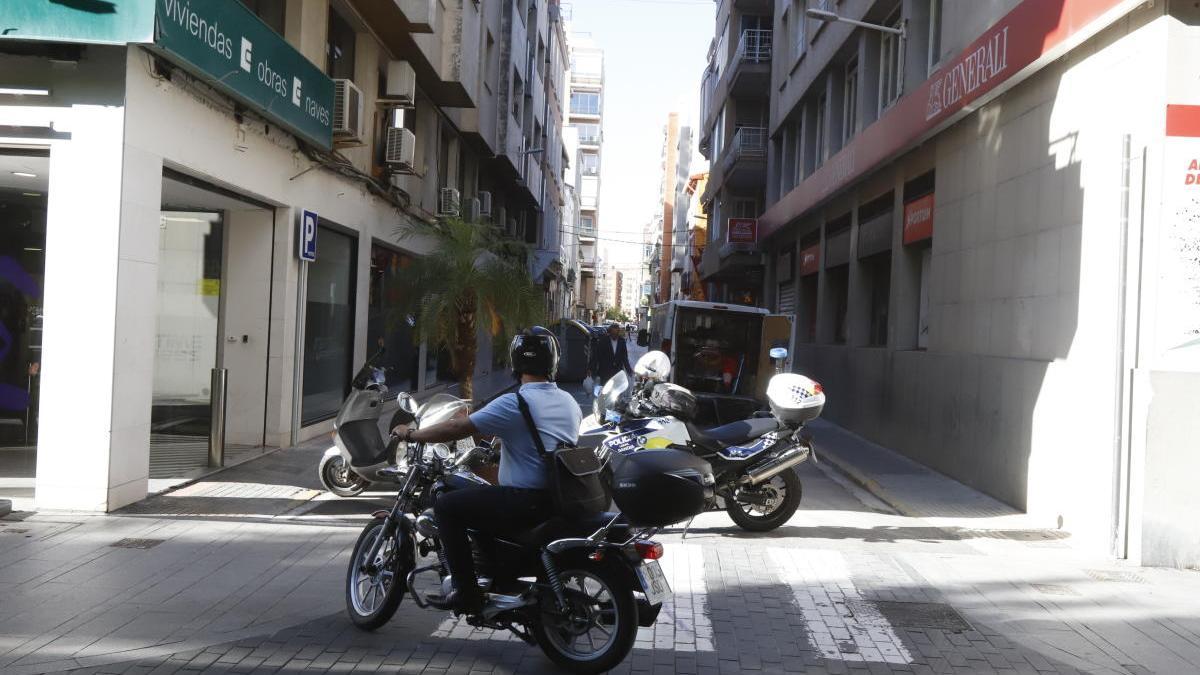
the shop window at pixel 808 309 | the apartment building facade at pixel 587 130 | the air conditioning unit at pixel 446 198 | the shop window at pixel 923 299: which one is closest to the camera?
the shop window at pixel 923 299

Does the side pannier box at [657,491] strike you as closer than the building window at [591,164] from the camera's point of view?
Yes

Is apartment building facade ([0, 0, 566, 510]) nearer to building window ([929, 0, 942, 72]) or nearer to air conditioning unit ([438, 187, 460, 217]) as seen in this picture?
air conditioning unit ([438, 187, 460, 217])

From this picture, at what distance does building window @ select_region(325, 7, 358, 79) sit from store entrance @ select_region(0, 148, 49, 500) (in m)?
4.38

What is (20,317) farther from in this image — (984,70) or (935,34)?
(935,34)

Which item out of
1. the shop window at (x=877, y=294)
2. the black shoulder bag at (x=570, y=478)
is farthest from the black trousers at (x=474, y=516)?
the shop window at (x=877, y=294)

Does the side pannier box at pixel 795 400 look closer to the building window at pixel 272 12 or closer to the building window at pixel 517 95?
the building window at pixel 272 12

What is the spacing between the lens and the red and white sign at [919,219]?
14.2 m

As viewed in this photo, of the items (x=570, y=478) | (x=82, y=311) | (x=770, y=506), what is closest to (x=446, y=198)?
(x=82, y=311)

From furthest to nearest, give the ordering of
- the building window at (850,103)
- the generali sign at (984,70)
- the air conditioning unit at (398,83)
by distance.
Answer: the building window at (850,103) < the air conditioning unit at (398,83) < the generali sign at (984,70)

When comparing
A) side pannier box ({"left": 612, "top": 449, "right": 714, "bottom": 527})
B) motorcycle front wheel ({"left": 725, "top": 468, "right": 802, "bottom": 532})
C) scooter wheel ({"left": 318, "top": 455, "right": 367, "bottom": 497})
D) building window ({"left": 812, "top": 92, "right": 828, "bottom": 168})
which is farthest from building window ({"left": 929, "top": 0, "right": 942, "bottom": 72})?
side pannier box ({"left": 612, "top": 449, "right": 714, "bottom": 527})

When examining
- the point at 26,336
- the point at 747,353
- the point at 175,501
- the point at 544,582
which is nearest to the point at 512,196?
the point at 747,353

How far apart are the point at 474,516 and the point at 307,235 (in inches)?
340

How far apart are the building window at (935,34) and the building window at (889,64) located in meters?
1.52

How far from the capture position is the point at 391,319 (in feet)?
50.1
